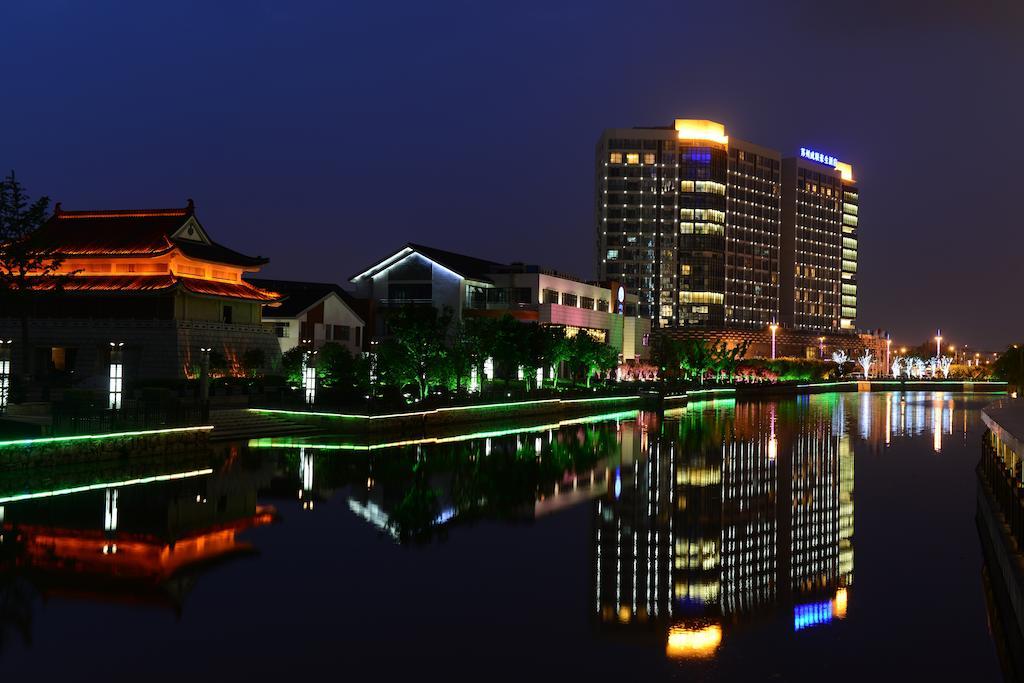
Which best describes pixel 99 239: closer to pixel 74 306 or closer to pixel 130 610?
pixel 74 306

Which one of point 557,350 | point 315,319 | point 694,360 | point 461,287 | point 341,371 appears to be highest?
point 461,287

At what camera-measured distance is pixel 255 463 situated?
99.1 ft

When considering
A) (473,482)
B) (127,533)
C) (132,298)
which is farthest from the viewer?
(132,298)

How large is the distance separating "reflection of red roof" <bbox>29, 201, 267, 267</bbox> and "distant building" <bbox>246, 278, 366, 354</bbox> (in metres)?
8.43

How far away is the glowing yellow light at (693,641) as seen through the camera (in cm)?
1267

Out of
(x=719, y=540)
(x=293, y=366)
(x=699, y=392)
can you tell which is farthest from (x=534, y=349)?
(x=719, y=540)

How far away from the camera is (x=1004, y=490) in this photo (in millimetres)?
17922

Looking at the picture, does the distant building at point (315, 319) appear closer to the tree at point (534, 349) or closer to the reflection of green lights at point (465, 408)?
the tree at point (534, 349)

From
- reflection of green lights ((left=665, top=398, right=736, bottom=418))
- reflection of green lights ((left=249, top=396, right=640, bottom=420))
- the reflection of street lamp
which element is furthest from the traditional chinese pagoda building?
reflection of green lights ((left=665, top=398, right=736, bottom=418))

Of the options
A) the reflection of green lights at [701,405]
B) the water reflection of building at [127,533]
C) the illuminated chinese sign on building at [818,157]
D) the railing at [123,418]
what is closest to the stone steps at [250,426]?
the railing at [123,418]

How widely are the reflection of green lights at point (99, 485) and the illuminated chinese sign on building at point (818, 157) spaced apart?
556 feet

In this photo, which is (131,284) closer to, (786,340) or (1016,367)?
(1016,367)

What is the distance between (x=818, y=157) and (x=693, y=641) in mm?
183459

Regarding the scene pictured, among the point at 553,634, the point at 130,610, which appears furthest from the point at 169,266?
the point at 553,634
